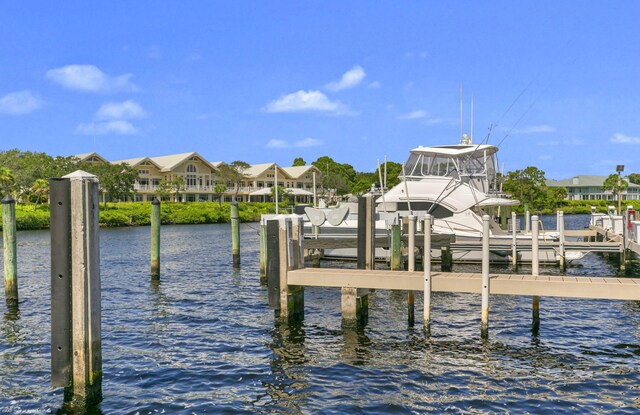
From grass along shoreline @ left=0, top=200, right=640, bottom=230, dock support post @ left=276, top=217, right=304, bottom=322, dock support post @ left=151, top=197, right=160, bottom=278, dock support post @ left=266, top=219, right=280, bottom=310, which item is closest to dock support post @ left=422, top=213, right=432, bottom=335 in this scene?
dock support post @ left=276, top=217, right=304, bottom=322

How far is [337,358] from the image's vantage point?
1155 centimetres

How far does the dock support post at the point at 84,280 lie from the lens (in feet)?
26.5

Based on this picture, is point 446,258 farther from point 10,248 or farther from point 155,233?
point 10,248

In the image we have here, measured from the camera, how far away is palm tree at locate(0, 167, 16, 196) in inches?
2773

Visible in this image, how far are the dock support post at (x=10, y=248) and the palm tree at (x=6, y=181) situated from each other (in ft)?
199

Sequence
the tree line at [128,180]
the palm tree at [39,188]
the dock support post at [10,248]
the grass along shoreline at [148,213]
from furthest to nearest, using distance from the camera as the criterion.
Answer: the tree line at [128,180] < the palm tree at [39,188] < the grass along shoreline at [148,213] < the dock support post at [10,248]

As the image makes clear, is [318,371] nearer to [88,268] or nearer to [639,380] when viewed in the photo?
[88,268]

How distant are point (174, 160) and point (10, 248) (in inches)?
3247

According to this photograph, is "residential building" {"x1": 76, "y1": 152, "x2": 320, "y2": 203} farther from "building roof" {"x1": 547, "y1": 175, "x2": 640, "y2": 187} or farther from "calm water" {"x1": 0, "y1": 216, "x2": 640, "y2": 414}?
"calm water" {"x1": 0, "y1": 216, "x2": 640, "y2": 414}

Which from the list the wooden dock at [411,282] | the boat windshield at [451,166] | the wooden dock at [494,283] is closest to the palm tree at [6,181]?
the boat windshield at [451,166]

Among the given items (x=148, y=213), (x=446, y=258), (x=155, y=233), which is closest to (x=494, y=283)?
(x=446, y=258)

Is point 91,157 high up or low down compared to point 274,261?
up

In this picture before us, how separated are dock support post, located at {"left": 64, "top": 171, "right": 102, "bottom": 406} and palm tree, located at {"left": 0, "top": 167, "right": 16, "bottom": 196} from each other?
70939 millimetres

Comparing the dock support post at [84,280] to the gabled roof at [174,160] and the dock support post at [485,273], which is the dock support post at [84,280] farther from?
the gabled roof at [174,160]
